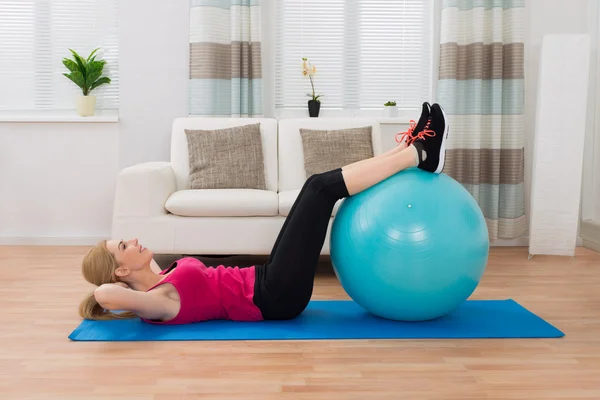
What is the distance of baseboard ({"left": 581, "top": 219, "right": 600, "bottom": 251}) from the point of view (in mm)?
4648

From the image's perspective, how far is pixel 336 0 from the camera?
4902mm

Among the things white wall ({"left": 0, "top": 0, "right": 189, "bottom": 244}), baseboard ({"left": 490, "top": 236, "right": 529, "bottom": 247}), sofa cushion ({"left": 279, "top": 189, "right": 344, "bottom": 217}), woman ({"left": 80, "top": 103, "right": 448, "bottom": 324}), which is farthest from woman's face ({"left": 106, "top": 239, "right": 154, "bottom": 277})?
baseboard ({"left": 490, "top": 236, "right": 529, "bottom": 247})

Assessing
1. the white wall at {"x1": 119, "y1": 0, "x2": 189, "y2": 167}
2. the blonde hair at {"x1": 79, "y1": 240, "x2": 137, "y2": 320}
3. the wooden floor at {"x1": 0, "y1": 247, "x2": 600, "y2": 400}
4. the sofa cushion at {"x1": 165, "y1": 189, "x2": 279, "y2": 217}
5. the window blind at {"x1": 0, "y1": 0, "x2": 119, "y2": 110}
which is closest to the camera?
the wooden floor at {"x1": 0, "y1": 247, "x2": 600, "y2": 400}

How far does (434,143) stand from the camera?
261 centimetres

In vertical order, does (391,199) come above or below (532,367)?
above

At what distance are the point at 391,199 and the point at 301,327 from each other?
62cm

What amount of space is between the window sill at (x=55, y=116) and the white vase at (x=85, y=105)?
4 cm

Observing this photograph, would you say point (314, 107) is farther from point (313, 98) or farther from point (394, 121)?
point (394, 121)

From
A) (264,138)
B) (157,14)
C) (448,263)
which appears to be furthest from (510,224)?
(157,14)

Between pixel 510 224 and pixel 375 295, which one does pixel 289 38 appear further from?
pixel 375 295

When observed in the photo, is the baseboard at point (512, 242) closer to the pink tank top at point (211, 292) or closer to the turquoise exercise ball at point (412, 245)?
the turquoise exercise ball at point (412, 245)

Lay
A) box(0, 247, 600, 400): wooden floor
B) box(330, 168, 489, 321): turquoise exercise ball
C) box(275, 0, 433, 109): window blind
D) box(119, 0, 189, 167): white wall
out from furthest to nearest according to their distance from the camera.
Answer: box(275, 0, 433, 109): window blind, box(119, 0, 189, 167): white wall, box(330, 168, 489, 321): turquoise exercise ball, box(0, 247, 600, 400): wooden floor

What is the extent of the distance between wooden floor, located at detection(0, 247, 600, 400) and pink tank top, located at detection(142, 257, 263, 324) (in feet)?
0.64

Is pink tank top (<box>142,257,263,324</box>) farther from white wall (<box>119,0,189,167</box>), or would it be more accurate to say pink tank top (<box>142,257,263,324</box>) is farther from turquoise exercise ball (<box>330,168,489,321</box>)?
white wall (<box>119,0,189,167</box>)
